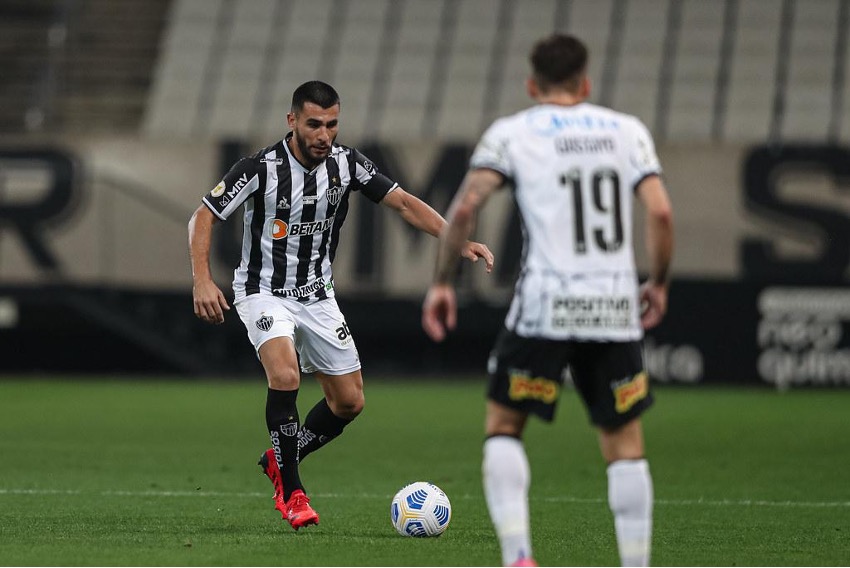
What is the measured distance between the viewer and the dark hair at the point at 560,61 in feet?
17.8

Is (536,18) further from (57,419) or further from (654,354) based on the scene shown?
(57,419)

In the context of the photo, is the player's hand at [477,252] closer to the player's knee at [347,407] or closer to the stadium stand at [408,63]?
the player's knee at [347,407]

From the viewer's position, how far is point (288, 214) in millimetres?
7805

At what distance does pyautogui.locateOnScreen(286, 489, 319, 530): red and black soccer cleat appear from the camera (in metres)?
7.34

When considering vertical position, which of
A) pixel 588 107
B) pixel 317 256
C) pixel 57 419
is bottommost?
pixel 57 419

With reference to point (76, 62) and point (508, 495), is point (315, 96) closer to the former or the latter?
point (508, 495)

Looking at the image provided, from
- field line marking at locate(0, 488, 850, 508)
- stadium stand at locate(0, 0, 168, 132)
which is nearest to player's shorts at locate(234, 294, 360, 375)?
field line marking at locate(0, 488, 850, 508)

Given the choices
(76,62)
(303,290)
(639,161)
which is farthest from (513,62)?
(639,161)

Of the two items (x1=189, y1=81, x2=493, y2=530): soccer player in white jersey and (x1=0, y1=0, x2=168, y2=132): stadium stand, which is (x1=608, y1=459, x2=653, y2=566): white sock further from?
(x1=0, y1=0, x2=168, y2=132): stadium stand

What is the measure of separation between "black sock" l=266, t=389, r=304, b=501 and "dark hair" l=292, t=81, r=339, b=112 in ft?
4.39

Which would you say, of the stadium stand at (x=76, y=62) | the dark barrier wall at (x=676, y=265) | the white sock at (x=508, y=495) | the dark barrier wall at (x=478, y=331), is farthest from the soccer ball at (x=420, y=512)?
the stadium stand at (x=76, y=62)

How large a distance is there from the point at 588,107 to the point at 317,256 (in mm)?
2610

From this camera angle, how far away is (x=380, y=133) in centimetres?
2323

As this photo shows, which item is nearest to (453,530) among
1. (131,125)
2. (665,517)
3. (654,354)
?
(665,517)
